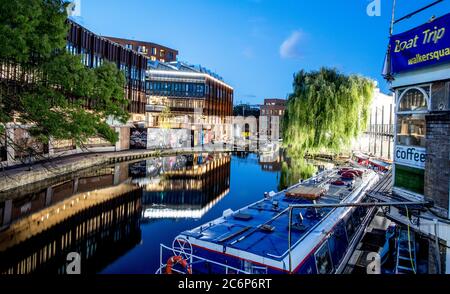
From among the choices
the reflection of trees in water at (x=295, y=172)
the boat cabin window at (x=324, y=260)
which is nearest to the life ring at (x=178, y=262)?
the boat cabin window at (x=324, y=260)

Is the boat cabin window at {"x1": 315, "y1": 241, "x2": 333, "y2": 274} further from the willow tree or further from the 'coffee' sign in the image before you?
the willow tree

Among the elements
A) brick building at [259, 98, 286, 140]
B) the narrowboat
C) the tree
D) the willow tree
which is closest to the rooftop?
brick building at [259, 98, 286, 140]

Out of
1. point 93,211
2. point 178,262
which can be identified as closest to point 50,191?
point 93,211

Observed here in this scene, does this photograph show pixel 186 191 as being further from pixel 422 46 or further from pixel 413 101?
pixel 422 46

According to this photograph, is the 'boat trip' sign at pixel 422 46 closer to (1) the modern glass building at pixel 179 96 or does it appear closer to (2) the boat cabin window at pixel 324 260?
(2) the boat cabin window at pixel 324 260

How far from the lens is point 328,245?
34.0ft

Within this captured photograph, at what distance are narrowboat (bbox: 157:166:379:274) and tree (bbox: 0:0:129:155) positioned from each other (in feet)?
25.3

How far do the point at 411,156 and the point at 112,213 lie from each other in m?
17.5

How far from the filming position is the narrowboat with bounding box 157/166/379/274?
8273 mm

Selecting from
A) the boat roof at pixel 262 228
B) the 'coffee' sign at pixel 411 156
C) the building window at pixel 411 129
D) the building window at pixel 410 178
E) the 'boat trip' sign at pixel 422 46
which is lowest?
the boat roof at pixel 262 228

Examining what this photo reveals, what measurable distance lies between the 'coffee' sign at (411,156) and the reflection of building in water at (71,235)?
1203 centimetres

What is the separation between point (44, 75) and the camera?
50.3ft

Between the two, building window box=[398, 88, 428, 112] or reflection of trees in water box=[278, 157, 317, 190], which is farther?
reflection of trees in water box=[278, 157, 317, 190]

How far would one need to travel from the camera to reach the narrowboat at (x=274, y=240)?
326 inches
